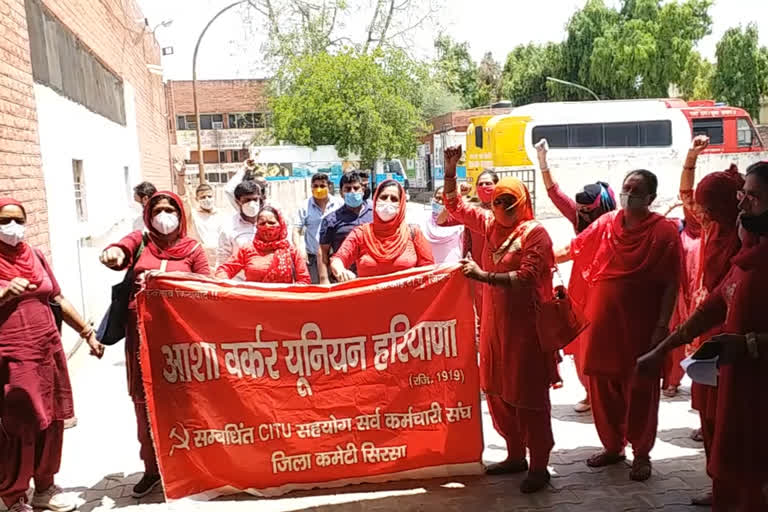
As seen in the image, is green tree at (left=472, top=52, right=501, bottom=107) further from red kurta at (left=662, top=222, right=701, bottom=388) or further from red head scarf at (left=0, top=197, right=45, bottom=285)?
red head scarf at (left=0, top=197, right=45, bottom=285)

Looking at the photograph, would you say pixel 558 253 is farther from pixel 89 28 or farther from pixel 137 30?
pixel 137 30

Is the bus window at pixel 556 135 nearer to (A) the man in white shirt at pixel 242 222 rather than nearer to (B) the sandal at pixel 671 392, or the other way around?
(B) the sandal at pixel 671 392

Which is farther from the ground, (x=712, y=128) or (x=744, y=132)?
(x=712, y=128)

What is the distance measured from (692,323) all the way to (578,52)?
37.6 m

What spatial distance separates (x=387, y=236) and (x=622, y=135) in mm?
18775

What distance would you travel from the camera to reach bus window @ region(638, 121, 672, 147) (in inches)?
821

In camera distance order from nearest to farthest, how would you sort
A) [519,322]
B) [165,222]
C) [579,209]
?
[519,322]
[165,222]
[579,209]

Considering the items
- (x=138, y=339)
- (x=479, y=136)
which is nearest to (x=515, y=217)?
(x=138, y=339)

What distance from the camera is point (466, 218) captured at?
14.1 ft

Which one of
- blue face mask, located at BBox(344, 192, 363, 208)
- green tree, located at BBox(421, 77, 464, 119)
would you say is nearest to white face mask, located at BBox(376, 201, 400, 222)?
→ blue face mask, located at BBox(344, 192, 363, 208)

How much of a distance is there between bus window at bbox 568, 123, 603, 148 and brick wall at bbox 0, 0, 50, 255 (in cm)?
1739

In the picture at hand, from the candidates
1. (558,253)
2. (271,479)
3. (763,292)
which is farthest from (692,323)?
(271,479)

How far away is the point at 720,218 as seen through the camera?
136 inches

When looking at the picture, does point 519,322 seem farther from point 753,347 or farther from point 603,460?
point 753,347
